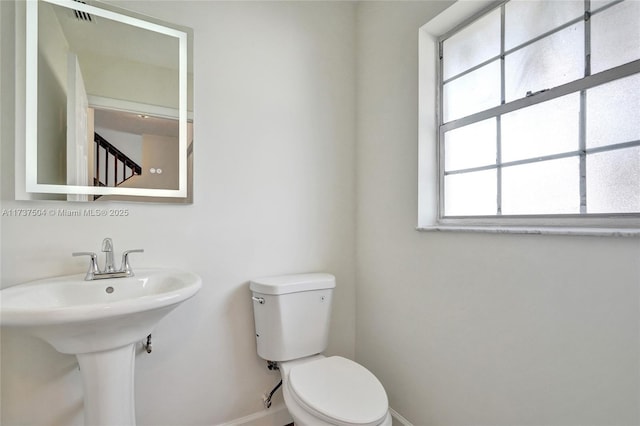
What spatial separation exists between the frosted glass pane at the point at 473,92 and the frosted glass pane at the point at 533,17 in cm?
11

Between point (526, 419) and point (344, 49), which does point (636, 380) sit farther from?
point (344, 49)

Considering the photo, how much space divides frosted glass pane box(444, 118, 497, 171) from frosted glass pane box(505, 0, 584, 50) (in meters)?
0.31

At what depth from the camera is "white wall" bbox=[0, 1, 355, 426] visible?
3.55ft

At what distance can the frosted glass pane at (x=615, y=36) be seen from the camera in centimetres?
85

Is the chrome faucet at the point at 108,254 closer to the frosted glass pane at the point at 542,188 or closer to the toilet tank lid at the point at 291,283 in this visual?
the toilet tank lid at the point at 291,283

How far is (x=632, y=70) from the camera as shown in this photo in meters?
0.84

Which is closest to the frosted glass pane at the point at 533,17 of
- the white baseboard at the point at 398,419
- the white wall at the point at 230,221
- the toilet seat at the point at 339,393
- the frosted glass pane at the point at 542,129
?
the frosted glass pane at the point at 542,129

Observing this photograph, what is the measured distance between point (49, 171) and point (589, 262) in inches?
69.8

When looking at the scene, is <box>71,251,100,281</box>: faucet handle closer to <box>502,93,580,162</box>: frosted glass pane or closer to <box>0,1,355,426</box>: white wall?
<box>0,1,355,426</box>: white wall

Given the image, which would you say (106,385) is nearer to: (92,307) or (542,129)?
(92,307)

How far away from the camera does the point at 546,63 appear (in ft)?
3.43

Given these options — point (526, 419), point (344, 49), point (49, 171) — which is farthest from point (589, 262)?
point (49, 171)

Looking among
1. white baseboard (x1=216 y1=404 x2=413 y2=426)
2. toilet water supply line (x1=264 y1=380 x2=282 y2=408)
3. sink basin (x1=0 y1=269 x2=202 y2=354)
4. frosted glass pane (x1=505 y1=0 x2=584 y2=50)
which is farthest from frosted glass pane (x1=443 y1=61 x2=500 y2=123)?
toilet water supply line (x1=264 y1=380 x2=282 y2=408)

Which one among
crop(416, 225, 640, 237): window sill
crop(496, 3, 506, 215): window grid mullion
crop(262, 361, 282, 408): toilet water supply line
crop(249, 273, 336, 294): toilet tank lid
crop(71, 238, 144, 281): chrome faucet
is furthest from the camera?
crop(262, 361, 282, 408): toilet water supply line
